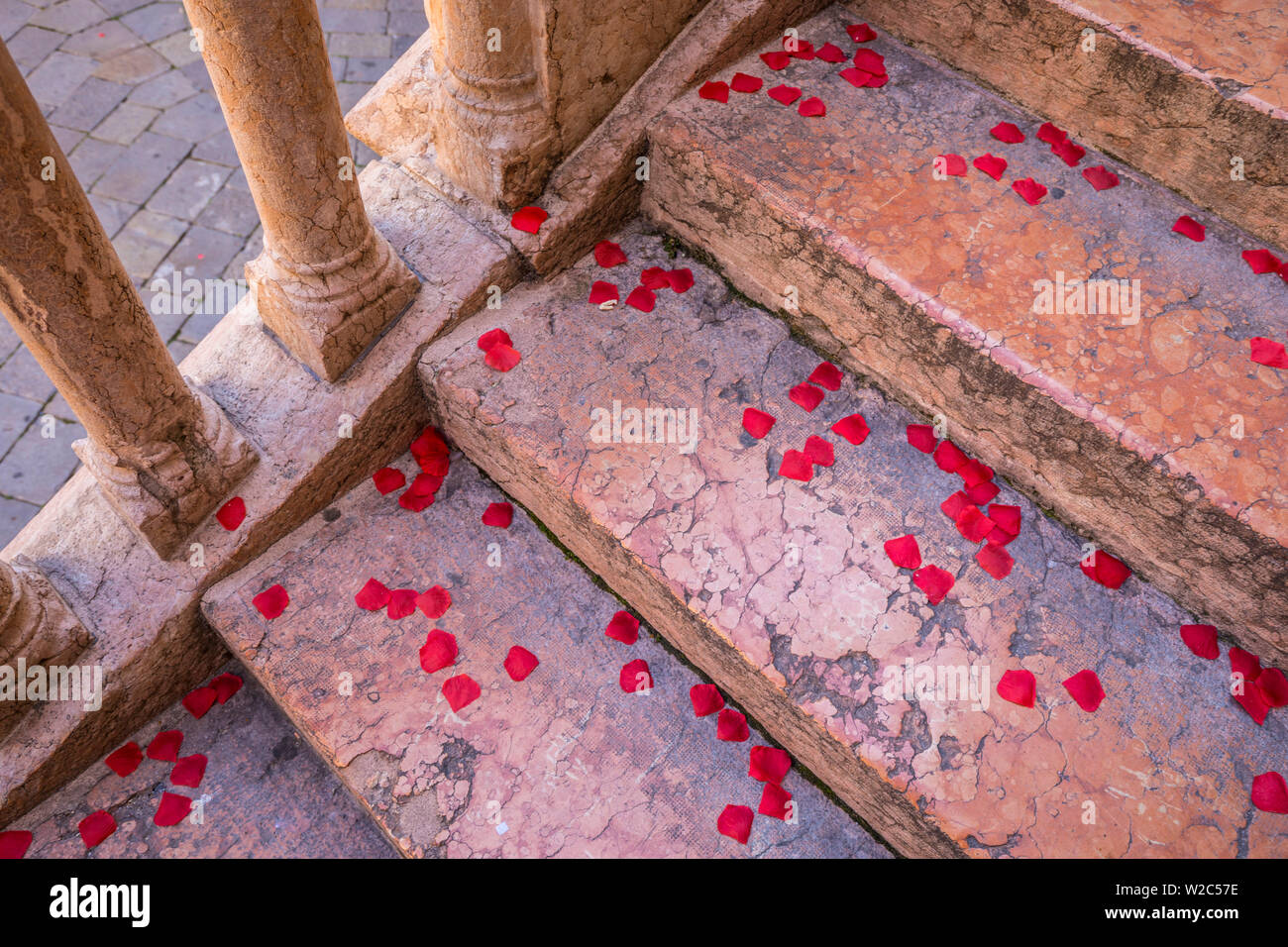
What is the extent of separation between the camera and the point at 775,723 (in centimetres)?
221

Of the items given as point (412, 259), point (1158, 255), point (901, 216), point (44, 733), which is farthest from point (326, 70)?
point (1158, 255)

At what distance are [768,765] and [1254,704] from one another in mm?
1169

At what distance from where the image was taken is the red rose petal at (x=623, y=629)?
7.86ft

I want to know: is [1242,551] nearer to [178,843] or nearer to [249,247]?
[178,843]

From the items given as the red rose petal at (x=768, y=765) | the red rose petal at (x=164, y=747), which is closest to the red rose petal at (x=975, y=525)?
the red rose petal at (x=768, y=765)

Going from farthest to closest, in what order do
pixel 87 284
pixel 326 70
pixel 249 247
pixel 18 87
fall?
pixel 249 247, pixel 326 70, pixel 87 284, pixel 18 87

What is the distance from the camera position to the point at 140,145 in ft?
13.9

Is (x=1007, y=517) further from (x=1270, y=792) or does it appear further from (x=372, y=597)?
(x=372, y=597)

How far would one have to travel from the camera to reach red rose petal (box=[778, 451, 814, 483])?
91.9 inches

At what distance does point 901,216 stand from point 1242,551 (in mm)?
1216

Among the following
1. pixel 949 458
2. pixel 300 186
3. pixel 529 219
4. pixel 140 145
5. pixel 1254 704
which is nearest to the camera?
pixel 1254 704

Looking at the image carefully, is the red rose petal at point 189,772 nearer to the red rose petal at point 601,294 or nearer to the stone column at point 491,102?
the red rose petal at point 601,294

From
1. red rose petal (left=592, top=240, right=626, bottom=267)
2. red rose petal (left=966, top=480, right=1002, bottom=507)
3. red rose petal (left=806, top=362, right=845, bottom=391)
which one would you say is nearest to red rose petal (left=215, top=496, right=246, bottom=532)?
red rose petal (left=592, top=240, right=626, bottom=267)

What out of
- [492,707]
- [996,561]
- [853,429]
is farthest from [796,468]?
[492,707]
